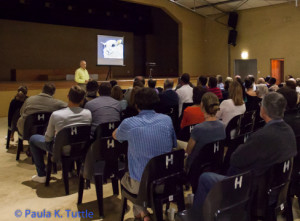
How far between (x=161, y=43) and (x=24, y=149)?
12536mm

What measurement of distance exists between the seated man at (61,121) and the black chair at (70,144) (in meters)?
0.09

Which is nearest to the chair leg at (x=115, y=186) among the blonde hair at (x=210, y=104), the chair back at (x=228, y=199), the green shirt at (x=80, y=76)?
the blonde hair at (x=210, y=104)

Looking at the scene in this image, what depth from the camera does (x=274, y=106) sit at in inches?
81.3

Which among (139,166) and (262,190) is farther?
(139,166)

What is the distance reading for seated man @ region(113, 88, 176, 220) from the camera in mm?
2262

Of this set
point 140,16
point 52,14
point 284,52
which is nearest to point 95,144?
point 52,14

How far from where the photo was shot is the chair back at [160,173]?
208 cm

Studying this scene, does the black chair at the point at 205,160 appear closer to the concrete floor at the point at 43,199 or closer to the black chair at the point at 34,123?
the concrete floor at the point at 43,199

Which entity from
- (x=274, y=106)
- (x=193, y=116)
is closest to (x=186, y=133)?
(x=193, y=116)

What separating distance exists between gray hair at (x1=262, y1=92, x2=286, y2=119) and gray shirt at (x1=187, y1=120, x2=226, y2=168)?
53 centimetres

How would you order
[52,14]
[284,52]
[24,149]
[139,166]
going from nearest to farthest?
[139,166], [24,149], [52,14], [284,52]

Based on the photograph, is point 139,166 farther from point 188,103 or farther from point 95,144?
point 188,103

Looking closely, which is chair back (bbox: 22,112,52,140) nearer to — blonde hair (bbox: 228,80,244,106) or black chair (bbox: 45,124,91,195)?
black chair (bbox: 45,124,91,195)

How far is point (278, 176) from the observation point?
6.41 ft
